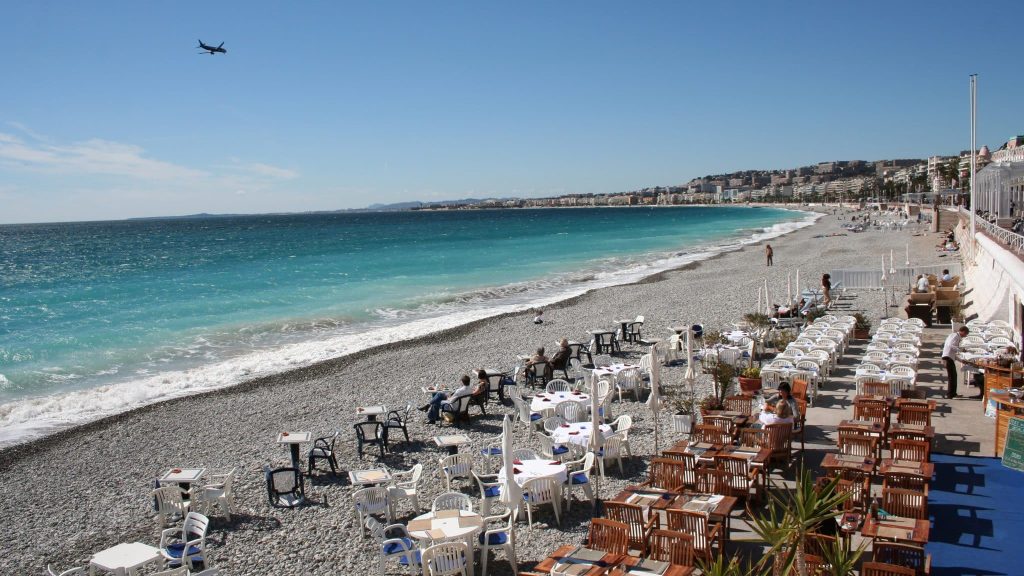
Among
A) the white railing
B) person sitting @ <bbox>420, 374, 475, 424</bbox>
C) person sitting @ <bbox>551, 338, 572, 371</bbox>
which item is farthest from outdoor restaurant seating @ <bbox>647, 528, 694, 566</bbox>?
Answer: the white railing

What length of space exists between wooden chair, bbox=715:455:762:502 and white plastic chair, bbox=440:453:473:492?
11.2 feet

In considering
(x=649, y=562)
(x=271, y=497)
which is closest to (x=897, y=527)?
(x=649, y=562)

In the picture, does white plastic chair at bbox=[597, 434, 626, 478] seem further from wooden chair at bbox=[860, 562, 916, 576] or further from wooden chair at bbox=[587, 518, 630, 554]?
wooden chair at bbox=[860, 562, 916, 576]

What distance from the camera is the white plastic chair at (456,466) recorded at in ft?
29.9

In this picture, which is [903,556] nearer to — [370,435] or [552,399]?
[552,399]

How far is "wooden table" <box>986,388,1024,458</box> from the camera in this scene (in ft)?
25.7

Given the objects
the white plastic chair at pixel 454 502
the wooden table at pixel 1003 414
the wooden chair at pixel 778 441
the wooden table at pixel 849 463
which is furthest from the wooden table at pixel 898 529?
the white plastic chair at pixel 454 502

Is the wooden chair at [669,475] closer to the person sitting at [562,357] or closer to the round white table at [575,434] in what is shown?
the round white table at [575,434]

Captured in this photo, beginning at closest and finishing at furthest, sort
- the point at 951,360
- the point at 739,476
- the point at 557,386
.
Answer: the point at 739,476 < the point at 951,360 < the point at 557,386

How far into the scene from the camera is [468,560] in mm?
6746

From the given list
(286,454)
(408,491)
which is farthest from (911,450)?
(286,454)

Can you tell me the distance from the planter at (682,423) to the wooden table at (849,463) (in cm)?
305

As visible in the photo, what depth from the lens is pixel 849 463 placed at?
6.98 metres

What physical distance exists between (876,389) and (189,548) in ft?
31.0
